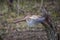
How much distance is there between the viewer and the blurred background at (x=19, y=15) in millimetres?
3446

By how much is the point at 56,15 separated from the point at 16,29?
1.29 meters

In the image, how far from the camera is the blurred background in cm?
345

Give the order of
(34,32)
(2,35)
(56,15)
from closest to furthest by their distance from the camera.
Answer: (2,35)
(34,32)
(56,15)

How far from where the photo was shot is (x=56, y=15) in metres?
4.67

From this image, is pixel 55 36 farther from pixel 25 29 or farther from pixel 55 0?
pixel 55 0

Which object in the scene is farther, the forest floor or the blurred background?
the blurred background

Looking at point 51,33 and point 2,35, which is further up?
point 51,33

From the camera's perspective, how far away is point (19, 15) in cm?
465

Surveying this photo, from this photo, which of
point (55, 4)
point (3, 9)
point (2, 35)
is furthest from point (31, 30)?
point (55, 4)

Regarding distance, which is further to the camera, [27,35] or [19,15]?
[19,15]

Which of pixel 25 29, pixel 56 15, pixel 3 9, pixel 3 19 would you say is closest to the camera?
pixel 25 29

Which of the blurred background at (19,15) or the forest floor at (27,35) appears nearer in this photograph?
the forest floor at (27,35)

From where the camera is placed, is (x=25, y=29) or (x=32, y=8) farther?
(x=32, y=8)

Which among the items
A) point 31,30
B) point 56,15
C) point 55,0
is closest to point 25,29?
point 31,30
